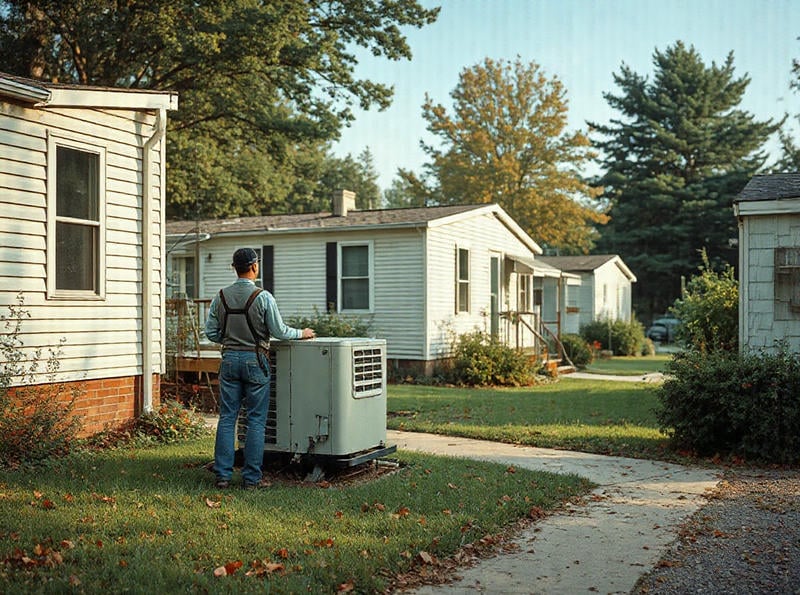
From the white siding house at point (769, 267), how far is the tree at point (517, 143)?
2472cm

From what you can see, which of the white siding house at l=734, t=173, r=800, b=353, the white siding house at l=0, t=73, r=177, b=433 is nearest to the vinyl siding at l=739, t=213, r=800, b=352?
the white siding house at l=734, t=173, r=800, b=353

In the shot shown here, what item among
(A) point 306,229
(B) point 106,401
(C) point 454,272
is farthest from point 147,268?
(C) point 454,272

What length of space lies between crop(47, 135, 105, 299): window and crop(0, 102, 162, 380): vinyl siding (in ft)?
0.27

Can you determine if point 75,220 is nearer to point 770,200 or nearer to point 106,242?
point 106,242

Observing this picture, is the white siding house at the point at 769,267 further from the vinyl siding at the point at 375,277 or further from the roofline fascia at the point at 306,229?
the vinyl siding at the point at 375,277

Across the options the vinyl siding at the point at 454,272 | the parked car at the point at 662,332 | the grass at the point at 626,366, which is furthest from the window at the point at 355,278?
the parked car at the point at 662,332

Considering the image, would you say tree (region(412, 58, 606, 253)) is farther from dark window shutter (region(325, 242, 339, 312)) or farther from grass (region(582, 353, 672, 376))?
dark window shutter (region(325, 242, 339, 312))

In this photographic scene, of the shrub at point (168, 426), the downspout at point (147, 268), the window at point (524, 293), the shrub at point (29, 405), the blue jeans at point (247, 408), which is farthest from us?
the window at point (524, 293)

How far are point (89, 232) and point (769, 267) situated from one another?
29.4ft

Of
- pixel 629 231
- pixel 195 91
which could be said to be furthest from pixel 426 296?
pixel 629 231

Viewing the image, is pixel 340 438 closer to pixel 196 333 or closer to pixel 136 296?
pixel 136 296

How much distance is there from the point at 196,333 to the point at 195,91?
10.6m

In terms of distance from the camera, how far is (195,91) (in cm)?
2155

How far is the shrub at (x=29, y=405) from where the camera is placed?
756cm
